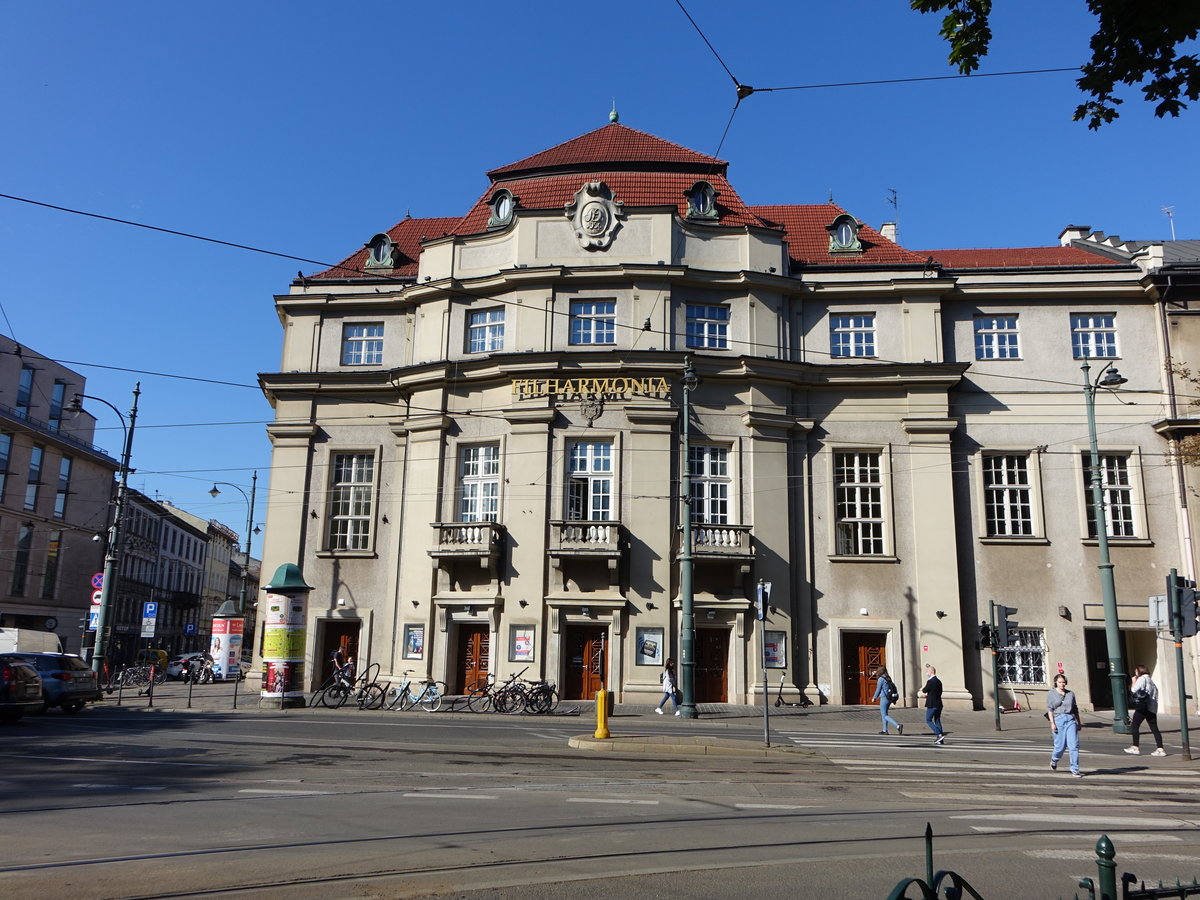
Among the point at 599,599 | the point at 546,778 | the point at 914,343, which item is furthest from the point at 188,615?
the point at 546,778

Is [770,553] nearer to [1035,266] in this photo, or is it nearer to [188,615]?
[1035,266]

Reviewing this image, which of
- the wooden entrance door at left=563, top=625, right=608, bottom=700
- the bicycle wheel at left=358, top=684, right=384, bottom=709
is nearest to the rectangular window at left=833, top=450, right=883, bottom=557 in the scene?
the wooden entrance door at left=563, top=625, right=608, bottom=700

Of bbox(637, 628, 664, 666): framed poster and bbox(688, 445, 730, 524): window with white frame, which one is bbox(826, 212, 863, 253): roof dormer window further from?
bbox(637, 628, 664, 666): framed poster

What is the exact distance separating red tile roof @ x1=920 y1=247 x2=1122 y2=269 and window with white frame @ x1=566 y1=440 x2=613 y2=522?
14168 mm

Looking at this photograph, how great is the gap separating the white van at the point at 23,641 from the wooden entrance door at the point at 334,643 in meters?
13.7

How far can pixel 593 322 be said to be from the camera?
95.9 feet

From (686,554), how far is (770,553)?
418 centimetres

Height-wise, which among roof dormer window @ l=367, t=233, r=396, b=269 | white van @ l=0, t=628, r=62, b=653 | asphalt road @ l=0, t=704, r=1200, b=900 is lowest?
asphalt road @ l=0, t=704, r=1200, b=900

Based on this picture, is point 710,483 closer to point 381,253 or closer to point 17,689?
point 381,253

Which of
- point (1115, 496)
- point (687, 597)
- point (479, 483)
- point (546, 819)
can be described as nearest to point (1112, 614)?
point (1115, 496)

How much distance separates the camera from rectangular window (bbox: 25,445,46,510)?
54312 millimetres

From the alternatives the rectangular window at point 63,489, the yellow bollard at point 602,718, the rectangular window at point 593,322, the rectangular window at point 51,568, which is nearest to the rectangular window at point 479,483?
the rectangular window at point 593,322

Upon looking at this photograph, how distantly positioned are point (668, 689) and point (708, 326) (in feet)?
38.2

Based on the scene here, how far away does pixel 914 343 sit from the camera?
29.5 meters
